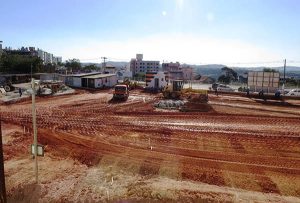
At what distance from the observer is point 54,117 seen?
2914 cm

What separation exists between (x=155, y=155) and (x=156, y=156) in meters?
0.21

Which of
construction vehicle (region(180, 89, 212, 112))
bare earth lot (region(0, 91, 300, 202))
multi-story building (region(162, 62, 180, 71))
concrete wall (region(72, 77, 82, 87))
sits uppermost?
multi-story building (region(162, 62, 180, 71))

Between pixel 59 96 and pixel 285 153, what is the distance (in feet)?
107

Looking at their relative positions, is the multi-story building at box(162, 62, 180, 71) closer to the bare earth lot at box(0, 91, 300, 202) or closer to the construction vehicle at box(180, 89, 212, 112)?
the construction vehicle at box(180, 89, 212, 112)

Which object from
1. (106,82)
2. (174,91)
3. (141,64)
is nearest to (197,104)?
(174,91)

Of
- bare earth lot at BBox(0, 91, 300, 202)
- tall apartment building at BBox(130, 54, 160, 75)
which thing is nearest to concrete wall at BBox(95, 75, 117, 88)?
bare earth lot at BBox(0, 91, 300, 202)

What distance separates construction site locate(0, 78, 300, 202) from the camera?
514 inches

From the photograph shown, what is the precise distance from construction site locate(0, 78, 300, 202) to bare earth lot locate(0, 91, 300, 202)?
5 centimetres

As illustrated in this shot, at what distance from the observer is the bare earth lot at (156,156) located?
42.8 ft

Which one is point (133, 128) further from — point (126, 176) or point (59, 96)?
point (59, 96)

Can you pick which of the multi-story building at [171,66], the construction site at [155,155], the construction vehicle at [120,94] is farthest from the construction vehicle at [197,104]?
the multi-story building at [171,66]

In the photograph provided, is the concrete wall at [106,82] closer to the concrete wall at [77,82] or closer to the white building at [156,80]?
the concrete wall at [77,82]

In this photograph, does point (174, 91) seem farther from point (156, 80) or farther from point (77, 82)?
point (77, 82)

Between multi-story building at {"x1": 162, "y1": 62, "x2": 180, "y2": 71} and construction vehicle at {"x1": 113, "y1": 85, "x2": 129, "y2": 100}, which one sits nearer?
construction vehicle at {"x1": 113, "y1": 85, "x2": 129, "y2": 100}
